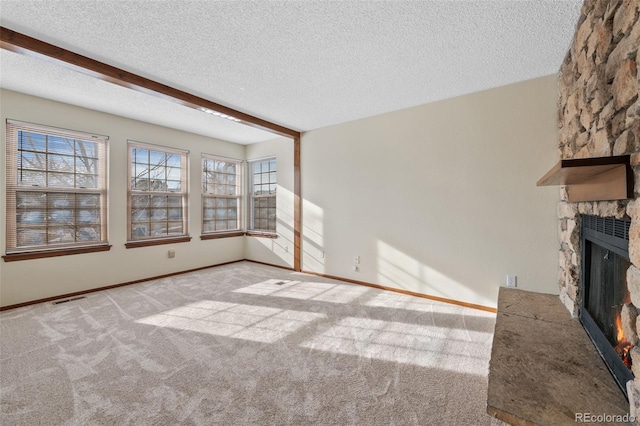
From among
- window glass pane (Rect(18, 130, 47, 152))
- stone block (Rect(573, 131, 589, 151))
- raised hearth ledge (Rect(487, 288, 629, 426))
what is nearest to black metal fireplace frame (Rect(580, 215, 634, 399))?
raised hearth ledge (Rect(487, 288, 629, 426))

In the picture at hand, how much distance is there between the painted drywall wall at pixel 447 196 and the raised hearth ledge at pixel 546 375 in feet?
3.29

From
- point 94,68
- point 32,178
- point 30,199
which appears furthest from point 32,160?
point 94,68

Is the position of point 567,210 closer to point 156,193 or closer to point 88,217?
point 156,193

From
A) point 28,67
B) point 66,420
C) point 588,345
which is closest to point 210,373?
point 66,420

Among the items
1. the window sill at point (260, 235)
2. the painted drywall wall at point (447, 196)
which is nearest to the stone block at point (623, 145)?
the painted drywall wall at point (447, 196)

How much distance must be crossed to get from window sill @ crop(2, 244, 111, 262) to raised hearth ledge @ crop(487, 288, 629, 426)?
4697mm

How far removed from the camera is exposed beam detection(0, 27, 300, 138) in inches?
83.4

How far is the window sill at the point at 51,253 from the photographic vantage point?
324cm

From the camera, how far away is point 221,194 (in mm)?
5656

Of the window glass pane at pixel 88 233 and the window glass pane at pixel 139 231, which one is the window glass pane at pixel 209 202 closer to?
the window glass pane at pixel 139 231

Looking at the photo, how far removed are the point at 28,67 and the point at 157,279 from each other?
10.1ft

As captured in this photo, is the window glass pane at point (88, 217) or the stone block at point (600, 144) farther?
the window glass pane at point (88, 217)

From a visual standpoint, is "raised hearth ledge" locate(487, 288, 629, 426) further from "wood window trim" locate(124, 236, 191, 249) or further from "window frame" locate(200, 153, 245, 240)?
"window frame" locate(200, 153, 245, 240)

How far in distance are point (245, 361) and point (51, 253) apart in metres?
3.19
